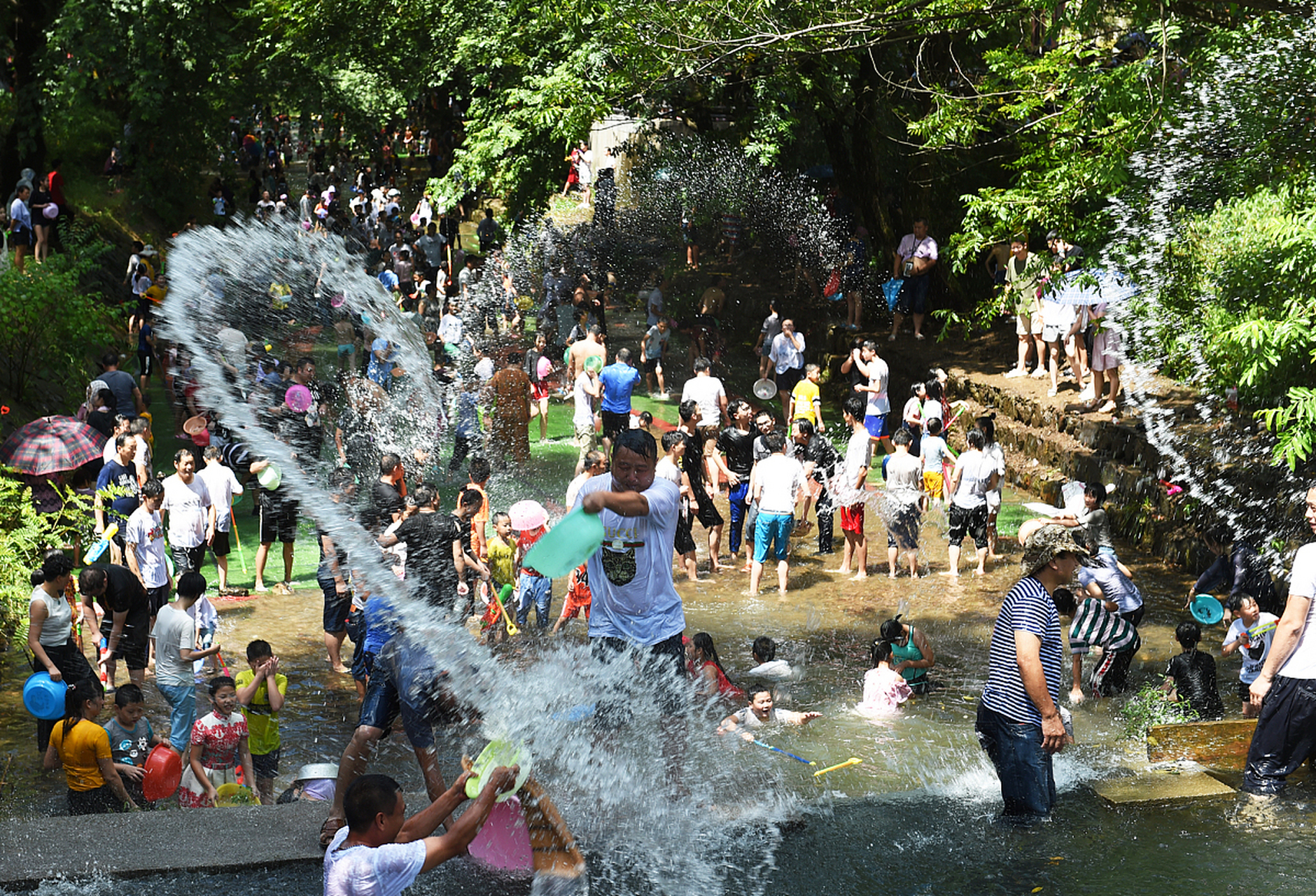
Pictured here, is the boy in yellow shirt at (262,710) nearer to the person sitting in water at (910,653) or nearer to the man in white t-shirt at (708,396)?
the person sitting in water at (910,653)

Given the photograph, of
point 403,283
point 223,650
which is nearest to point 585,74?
point 403,283

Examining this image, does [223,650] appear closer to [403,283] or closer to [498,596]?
[498,596]

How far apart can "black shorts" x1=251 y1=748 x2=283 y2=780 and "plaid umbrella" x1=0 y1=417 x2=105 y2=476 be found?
486cm

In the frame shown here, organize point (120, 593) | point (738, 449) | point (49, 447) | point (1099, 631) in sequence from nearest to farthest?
point (1099, 631) < point (120, 593) < point (49, 447) < point (738, 449)

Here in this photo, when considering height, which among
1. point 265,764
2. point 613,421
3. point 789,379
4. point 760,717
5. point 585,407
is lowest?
point 265,764

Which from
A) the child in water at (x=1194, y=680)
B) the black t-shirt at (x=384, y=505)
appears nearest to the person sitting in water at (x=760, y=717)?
the child in water at (x=1194, y=680)

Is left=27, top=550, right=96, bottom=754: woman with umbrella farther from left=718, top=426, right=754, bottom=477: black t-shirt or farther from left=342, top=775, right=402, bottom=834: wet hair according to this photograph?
left=718, top=426, right=754, bottom=477: black t-shirt

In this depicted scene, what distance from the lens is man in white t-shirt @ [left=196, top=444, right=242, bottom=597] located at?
11.2 metres

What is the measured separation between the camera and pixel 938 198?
1986cm

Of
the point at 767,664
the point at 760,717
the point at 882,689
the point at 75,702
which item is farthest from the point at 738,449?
the point at 75,702

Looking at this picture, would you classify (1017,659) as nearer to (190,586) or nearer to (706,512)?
(190,586)

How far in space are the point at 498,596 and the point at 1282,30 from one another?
7633mm

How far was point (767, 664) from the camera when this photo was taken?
935 cm

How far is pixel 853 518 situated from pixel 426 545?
5.40 m
